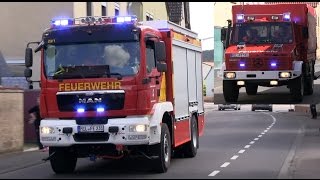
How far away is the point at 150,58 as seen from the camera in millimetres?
12117

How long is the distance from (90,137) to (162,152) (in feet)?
5.13

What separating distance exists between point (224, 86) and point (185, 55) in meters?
3.29

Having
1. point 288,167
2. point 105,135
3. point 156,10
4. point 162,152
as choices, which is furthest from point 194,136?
→ point 156,10

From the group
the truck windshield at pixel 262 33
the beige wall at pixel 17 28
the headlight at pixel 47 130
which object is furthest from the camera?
the beige wall at pixel 17 28

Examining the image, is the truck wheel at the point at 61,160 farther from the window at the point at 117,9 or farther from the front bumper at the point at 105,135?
the window at the point at 117,9

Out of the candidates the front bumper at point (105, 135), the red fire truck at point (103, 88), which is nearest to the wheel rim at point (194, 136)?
the red fire truck at point (103, 88)

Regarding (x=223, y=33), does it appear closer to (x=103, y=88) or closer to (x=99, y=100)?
(x=103, y=88)

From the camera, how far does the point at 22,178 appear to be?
11.5 meters

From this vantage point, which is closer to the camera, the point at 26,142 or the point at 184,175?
the point at 184,175

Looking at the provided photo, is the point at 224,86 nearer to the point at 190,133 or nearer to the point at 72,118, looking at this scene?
the point at 72,118

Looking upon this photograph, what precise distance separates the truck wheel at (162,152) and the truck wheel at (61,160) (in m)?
1.88

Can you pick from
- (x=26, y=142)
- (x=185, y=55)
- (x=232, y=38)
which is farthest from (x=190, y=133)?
(x=26, y=142)

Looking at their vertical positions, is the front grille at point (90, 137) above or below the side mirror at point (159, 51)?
below

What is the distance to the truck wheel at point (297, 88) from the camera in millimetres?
12008
